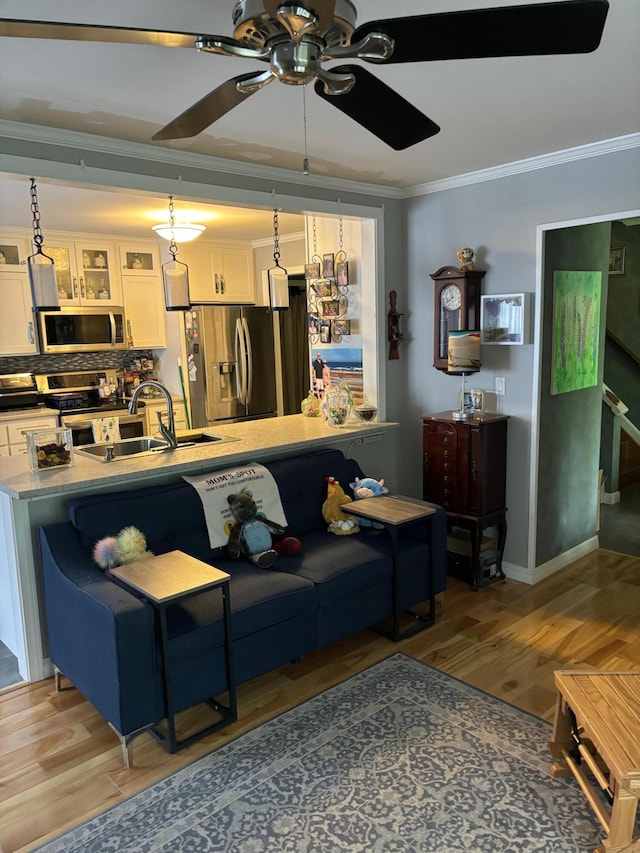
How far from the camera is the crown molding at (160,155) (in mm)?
2764

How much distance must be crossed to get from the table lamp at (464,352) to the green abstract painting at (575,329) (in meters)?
0.49

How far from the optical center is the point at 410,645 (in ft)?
10.4

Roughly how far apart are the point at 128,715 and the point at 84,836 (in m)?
0.38

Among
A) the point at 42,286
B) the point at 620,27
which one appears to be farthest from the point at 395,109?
the point at 42,286

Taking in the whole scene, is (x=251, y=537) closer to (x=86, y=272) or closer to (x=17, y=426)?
(x=17, y=426)

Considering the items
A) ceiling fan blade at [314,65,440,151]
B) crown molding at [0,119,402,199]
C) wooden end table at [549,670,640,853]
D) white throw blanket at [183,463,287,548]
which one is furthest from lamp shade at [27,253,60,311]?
wooden end table at [549,670,640,853]

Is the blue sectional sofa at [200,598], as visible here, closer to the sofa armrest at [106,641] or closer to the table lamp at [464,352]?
the sofa armrest at [106,641]

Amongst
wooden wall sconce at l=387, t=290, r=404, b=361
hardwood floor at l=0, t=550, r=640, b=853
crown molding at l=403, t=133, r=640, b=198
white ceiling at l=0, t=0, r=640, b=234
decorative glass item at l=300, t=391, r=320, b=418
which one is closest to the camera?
white ceiling at l=0, t=0, r=640, b=234

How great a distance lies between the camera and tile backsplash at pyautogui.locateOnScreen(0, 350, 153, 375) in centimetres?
558

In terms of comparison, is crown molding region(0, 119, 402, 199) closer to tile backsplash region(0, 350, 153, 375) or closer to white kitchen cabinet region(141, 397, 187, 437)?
white kitchen cabinet region(141, 397, 187, 437)

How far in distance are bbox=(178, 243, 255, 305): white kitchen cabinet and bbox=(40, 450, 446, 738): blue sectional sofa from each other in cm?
305

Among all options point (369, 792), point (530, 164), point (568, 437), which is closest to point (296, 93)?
point (530, 164)

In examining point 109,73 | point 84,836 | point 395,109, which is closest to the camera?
point 395,109

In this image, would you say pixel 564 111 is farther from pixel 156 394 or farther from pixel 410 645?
pixel 156 394
